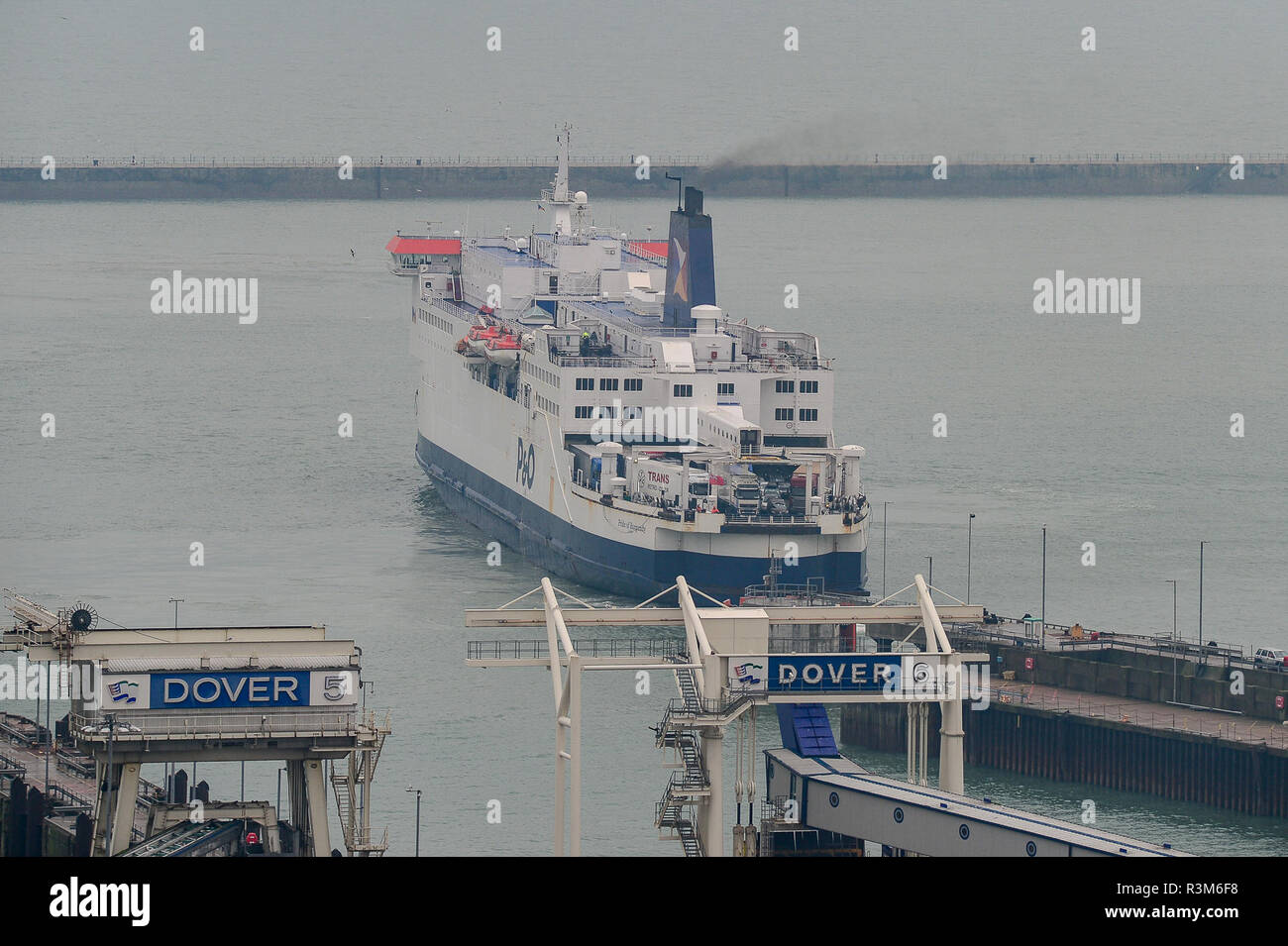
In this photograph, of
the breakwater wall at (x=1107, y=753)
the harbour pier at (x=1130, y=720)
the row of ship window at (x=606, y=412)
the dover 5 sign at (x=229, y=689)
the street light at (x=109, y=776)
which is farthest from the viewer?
the row of ship window at (x=606, y=412)

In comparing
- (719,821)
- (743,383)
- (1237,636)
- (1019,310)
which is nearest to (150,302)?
(1019,310)

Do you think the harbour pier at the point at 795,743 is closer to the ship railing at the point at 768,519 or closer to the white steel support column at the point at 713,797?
the white steel support column at the point at 713,797

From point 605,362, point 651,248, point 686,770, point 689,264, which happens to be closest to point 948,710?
point 686,770

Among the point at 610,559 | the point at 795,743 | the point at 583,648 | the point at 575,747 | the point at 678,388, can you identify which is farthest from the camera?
the point at 678,388

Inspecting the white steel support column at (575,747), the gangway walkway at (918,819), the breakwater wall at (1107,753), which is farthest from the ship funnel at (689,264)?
the white steel support column at (575,747)

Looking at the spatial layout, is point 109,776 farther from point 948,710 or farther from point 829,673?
point 948,710

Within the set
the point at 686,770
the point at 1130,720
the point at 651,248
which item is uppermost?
the point at 651,248
